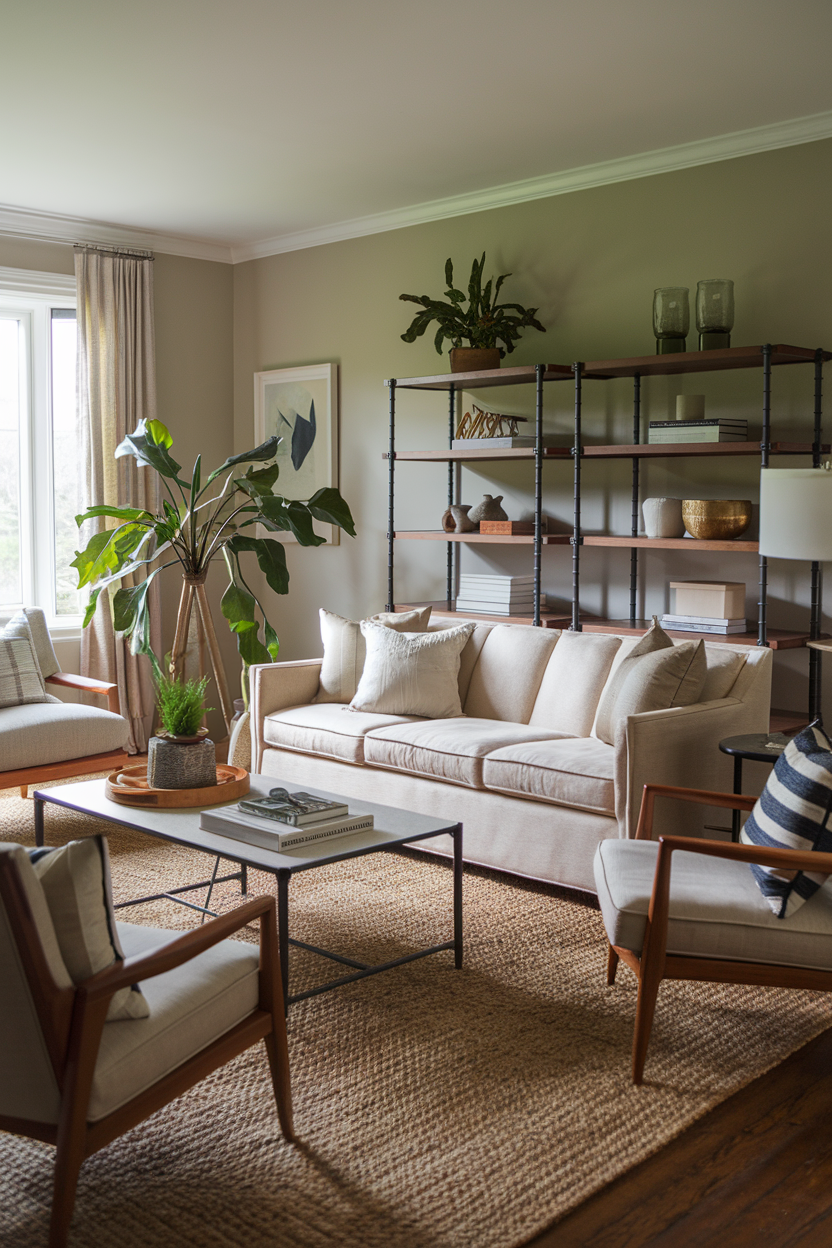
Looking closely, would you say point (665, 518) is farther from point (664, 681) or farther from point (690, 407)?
point (664, 681)

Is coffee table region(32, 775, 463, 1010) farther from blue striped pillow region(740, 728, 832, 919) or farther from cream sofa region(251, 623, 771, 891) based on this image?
blue striped pillow region(740, 728, 832, 919)

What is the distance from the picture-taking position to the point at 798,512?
3.37 meters

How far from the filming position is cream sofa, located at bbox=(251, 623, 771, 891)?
3.58 metres

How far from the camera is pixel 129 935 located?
2254 mm

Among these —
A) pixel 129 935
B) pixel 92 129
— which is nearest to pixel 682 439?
pixel 92 129

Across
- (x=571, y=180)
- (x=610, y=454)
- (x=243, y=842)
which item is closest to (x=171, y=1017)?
(x=243, y=842)

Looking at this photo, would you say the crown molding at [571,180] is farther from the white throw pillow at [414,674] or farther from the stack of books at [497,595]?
the white throw pillow at [414,674]

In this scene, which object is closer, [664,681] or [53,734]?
[664,681]

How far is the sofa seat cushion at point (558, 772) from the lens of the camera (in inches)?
141

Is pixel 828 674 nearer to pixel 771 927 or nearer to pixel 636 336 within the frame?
pixel 636 336

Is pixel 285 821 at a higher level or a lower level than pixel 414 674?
lower

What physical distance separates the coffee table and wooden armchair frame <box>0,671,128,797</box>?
0.84m

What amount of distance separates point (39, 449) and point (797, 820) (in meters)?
4.74

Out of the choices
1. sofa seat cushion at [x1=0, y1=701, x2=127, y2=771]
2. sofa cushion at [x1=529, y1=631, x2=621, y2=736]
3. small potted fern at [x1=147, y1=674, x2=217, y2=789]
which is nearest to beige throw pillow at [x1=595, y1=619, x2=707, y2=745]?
sofa cushion at [x1=529, y1=631, x2=621, y2=736]
